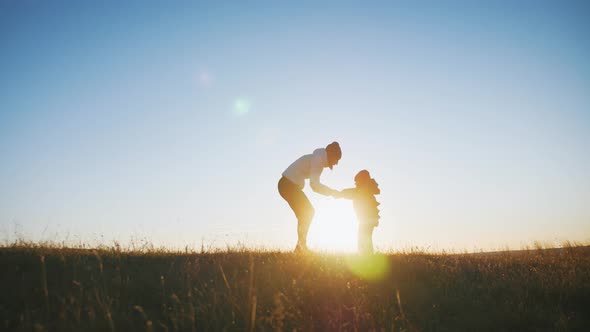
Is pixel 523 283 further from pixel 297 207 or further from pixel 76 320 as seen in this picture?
pixel 76 320

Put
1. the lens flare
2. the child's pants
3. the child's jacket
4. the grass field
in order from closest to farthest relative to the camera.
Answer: the grass field, the lens flare, the child's pants, the child's jacket

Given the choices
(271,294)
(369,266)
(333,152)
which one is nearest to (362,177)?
(333,152)

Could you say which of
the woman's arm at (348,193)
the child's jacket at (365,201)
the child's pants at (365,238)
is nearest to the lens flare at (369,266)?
the child's pants at (365,238)

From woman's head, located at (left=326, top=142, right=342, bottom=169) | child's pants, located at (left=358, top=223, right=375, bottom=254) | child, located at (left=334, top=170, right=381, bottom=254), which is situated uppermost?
woman's head, located at (left=326, top=142, right=342, bottom=169)

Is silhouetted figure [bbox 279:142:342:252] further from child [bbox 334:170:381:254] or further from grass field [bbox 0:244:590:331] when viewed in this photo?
grass field [bbox 0:244:590:331]

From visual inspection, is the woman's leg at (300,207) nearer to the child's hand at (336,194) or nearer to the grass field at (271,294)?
the child's hand at (336,194)

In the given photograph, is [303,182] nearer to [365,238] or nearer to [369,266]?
[365,238]

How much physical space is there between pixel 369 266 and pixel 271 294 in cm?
285

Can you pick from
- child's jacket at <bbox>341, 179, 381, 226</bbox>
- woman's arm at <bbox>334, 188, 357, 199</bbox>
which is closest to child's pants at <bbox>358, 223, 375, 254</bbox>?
child's jacket at <bbox>341, 179, 381, 226</bbox>

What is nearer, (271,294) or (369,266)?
(271,294)

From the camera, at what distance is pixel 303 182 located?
9312mm

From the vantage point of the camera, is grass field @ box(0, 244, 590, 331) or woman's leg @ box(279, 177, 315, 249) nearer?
grass field @ box(0, 244, 590, 331)

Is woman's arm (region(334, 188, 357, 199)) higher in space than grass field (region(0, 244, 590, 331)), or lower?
higher

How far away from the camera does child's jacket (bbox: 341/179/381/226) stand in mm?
9125
